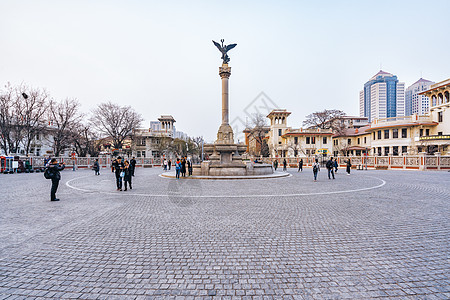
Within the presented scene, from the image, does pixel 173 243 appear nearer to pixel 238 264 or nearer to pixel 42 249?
pixel 238 264

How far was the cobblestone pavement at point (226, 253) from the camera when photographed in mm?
3014

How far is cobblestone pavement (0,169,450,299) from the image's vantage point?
301 cm

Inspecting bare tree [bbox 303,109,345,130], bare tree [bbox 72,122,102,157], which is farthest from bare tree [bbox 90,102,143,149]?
bare tree [bbox 303,109,345,130]

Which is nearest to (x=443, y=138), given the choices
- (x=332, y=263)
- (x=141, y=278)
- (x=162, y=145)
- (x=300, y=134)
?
(x=300, y=134)

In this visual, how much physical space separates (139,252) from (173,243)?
686 mm

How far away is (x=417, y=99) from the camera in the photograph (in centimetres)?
15375

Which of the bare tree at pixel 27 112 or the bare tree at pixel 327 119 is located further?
the bare tree at pixel 327 119

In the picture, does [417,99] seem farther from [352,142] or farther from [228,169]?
[228,169]

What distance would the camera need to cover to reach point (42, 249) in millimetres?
4270

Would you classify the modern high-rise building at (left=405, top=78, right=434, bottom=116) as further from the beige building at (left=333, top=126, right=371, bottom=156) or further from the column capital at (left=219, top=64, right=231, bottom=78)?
the column capital at (left=219, top=64, right=231, bottom=78)

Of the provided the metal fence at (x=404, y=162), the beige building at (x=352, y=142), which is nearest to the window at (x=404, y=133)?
the beige building at (x=352, y=142)

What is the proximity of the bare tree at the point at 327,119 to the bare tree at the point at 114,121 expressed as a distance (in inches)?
1932

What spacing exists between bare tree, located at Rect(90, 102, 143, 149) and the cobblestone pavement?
133ft

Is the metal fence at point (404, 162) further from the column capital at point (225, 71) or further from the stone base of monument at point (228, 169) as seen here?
the column capital at point (225, 71)
